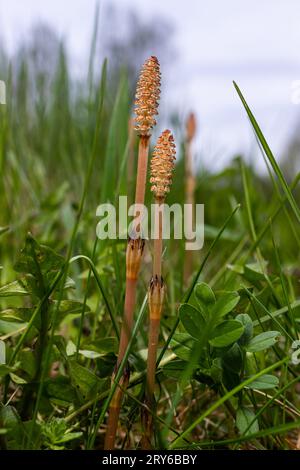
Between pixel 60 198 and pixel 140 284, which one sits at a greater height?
pixel 60 198

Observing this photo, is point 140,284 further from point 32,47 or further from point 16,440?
point 32,47

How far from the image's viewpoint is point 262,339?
768 mm

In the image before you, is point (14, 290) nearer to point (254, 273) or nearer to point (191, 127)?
point (254, 273)

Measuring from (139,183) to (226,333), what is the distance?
218mm

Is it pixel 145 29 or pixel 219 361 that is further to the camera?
pixel 145 29

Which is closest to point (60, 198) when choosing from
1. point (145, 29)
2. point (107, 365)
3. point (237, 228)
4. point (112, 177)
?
point (112, 177)

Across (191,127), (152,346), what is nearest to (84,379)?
(152,346)

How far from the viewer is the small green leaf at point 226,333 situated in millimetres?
734

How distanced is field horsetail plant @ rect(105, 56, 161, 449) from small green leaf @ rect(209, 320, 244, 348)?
0.38 ft

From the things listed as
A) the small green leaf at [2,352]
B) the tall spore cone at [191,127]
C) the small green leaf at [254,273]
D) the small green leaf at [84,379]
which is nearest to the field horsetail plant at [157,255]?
the small green leaf at [84,379]

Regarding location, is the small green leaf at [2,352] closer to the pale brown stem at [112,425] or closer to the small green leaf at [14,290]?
the small green leaf at [14,290]

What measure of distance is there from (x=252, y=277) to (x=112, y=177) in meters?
0.49

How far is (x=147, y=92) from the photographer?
675 millimetres

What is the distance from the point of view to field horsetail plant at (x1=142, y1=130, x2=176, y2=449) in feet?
2.20
